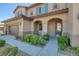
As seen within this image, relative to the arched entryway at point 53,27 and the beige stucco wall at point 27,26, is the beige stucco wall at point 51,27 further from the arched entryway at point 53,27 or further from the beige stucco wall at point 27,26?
the beige stucco wall at point 27,26

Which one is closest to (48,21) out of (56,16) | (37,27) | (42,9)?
(56,16)

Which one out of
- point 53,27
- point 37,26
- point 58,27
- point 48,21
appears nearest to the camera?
point 58,27

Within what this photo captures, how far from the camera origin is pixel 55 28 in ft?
43.8

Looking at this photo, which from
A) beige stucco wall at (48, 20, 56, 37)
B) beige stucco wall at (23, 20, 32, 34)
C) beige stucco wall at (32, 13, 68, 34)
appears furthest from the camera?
beige stucco wall at (23, 20, 32, 34)

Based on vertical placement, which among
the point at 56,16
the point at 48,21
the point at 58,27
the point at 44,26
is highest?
the point at 56,16

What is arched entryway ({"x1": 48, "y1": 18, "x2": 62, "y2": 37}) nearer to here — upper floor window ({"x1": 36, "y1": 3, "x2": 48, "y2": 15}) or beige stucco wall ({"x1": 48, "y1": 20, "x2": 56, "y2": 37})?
beige stucco wall ({"x1": 48, "y1": 20, "x2": 56, "y2": 37})

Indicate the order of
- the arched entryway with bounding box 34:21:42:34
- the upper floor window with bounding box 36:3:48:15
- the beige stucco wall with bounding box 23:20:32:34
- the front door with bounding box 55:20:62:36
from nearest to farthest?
the front door with bounding box 55:20:62:36
the beige stucco wall with bounding box 23:20:32:34
the arched entryway with bounding box 34:21:42:34
the upper floor window with bounding box 36:3:48:15

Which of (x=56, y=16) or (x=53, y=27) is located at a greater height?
(x=56, y=16)

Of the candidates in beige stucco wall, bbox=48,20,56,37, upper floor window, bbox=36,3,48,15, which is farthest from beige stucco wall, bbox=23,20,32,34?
beige stucco wall, bbox=48,20,56,37

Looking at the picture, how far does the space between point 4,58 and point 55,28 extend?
807cm

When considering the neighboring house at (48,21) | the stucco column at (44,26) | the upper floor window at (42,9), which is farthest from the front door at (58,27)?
the upper floor window at (42,9)

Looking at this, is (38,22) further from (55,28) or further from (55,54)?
(55,54)

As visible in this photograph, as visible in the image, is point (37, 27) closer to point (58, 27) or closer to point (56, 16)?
point (58, 27)

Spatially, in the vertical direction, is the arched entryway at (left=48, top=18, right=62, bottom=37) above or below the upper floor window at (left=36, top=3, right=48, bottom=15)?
below
